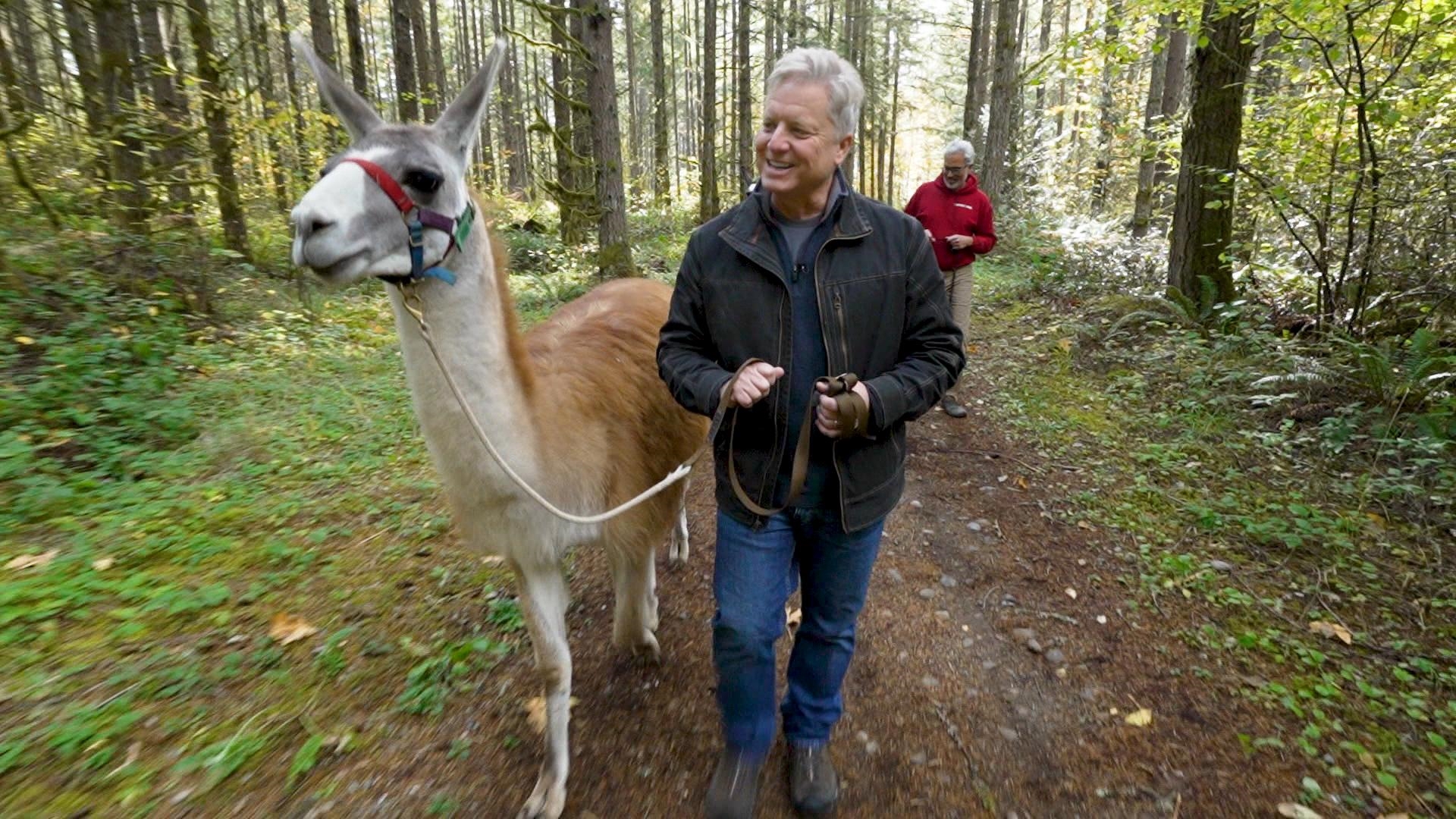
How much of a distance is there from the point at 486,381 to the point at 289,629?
6.32 feet

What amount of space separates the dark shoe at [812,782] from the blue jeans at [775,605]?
0.58 ft

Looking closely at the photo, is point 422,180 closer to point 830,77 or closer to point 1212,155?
point 830,77

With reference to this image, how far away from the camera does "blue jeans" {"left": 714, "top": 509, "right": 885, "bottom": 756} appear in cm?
206

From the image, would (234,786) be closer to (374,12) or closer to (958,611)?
Answer: (958,611)

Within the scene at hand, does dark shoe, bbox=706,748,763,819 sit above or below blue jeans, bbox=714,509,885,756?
below

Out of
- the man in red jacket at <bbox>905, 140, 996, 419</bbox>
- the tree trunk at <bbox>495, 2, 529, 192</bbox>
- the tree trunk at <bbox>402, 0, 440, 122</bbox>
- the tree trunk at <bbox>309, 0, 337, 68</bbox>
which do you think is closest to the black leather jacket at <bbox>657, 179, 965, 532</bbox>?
the man in red jacket at <bbox>905, 140, 996, 419</bbox>

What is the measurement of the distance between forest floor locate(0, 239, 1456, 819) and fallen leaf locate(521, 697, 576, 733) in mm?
22

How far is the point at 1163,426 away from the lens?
5.29 meters

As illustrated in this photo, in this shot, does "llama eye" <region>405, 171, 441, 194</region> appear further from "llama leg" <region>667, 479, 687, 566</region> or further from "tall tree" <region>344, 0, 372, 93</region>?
"tall tree" <region>344, 0, 372, 93</region>

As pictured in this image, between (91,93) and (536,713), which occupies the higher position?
(91,93)

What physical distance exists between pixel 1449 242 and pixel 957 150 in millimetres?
3424

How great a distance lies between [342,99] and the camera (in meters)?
2.00

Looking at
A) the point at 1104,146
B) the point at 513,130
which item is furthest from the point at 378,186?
the point at 513,130

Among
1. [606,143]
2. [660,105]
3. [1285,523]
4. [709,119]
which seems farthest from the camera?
[660,105]
